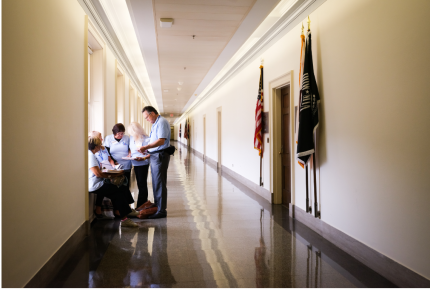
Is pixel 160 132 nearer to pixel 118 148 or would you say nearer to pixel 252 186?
pixel 118 148

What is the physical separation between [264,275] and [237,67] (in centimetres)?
635

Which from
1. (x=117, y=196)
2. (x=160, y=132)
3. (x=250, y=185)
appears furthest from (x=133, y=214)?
(x=250, y=185)

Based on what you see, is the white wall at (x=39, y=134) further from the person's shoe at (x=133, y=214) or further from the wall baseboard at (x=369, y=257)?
the wall baseboard at (x=369, y=257)

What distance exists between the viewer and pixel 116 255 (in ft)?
10.8

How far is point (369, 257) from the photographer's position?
3070 millimetres

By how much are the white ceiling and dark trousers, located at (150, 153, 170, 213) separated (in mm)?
2175

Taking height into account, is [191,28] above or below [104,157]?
above

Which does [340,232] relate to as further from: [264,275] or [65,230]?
[65,230]

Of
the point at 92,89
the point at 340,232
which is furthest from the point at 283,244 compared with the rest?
the point at 92,89

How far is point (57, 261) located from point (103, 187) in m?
1.56

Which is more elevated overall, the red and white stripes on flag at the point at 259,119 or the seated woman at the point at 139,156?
the red and white stripes on flag at the point at 259,119

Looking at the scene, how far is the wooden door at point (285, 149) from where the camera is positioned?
5.67 m

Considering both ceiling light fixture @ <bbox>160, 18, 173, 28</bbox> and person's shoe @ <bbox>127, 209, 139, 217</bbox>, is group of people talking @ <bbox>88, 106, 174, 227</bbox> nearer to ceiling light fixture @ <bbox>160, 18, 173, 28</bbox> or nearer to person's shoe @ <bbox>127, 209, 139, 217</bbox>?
person's shoe @ <bbox>127, 209, 139, 217</bbox>

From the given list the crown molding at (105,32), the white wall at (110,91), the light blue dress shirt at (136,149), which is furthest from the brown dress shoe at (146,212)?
the crown molding at (105,32)
